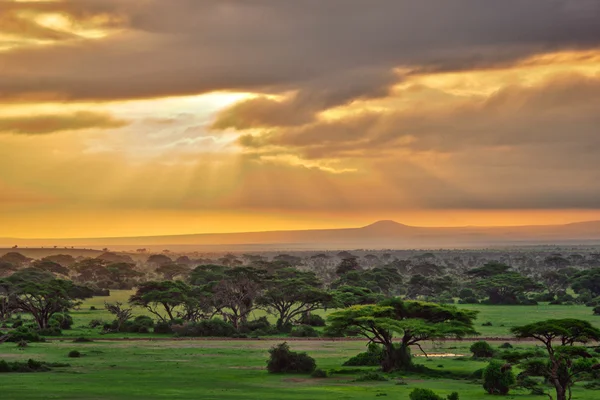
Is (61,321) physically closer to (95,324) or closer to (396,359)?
(95,324)

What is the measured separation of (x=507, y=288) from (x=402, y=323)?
108472mm

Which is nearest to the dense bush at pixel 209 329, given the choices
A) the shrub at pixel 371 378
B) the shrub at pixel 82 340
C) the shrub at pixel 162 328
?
the shrub at pixel 162 328

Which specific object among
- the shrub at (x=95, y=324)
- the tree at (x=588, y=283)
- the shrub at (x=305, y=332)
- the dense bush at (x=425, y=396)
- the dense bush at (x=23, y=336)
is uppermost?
the tree at (x=588, y=283)

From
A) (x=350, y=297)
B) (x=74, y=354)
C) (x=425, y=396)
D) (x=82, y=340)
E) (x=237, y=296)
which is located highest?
(x=237, y=296)

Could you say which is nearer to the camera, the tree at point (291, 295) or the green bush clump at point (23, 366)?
the green bush clump at point (23, 366)

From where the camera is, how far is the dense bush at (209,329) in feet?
356

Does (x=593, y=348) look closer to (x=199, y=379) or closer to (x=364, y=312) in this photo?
(x=364, y=312)

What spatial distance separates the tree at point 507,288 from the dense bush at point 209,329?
79089mm

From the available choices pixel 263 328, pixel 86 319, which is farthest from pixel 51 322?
pixel 263 328

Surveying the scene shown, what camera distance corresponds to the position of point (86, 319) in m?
134

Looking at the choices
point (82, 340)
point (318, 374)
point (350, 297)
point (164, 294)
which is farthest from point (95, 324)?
point (318, 374)

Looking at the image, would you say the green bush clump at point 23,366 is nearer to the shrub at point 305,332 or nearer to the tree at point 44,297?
the tree at point 44,297

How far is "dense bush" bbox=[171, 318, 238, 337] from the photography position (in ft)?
356

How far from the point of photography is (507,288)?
570 ft
